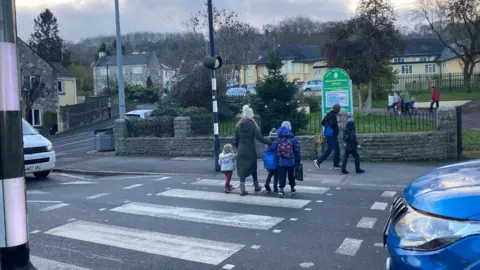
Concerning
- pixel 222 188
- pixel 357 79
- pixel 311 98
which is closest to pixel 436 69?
pixel 311 98

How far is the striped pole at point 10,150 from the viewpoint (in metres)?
3.10

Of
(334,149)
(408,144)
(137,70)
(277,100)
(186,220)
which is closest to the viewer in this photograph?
(186,220)

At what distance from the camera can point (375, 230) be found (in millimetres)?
7824

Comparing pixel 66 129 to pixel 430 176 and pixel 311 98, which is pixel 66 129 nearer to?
pixel 311 98

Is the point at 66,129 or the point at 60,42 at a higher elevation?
the point at 60,42

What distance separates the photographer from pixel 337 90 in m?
16.5

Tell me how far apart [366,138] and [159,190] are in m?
6.73

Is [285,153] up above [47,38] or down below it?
below

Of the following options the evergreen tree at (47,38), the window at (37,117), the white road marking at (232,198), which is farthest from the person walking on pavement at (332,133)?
the evergreen tree at (47,38)

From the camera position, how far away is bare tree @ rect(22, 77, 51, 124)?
4466 cm

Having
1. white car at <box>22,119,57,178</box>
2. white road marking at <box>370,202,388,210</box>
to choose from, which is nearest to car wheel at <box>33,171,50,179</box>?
white car at <box>22,119,57,178</box>

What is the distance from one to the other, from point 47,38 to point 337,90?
7525 centimetres

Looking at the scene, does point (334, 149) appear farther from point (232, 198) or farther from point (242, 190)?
Result: point (232, 198)

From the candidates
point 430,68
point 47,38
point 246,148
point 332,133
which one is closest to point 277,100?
point 332,133
